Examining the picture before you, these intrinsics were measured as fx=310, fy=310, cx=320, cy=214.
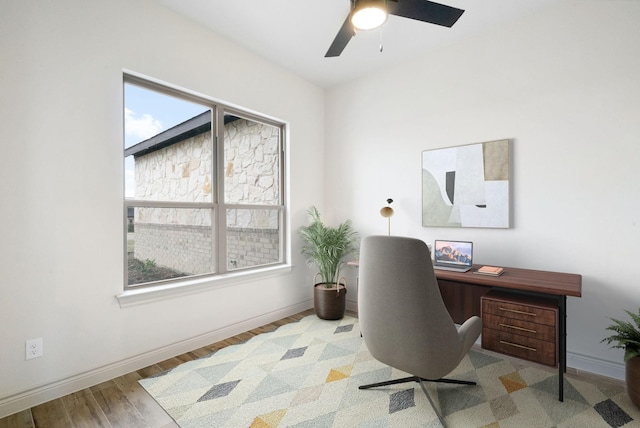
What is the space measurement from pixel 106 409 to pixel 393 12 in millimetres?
2989

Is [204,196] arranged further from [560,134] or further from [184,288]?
[560,134]

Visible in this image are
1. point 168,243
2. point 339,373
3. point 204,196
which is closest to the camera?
point 339,373

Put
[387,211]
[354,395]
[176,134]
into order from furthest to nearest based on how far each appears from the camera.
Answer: [387,211] < [176,134] < [354,395]

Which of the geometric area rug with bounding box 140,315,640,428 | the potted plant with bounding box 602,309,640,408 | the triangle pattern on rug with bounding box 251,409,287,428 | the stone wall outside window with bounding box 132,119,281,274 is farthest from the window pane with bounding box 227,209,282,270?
the potted plant with bounding box 602,309,640,408

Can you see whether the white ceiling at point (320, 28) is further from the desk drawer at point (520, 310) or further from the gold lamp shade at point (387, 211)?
the desk drawer at point (520, 310)

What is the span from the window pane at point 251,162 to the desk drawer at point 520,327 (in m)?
2.47

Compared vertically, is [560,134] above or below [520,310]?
above

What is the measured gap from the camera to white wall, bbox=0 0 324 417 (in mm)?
1886

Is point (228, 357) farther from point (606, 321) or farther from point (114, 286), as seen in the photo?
point (606, 321)

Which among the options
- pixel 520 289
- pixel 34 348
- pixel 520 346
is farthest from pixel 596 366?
pixel 34 348

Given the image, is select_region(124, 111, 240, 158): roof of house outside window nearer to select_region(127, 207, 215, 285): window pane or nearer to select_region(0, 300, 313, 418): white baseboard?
select_region(127, 207, 215, 285): window pane

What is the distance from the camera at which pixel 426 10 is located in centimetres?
180

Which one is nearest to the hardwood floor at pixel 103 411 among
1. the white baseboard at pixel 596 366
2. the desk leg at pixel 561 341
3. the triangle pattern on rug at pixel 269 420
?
the triangle pattern on rug at pixel 269 420

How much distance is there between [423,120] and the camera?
3.26 metres
